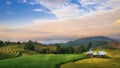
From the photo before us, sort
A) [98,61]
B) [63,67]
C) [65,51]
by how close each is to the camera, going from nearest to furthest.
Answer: [63,67] < [98,61] < [65,51]

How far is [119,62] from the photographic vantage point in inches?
3939

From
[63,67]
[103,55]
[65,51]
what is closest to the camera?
[63,67]

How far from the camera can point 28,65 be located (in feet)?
307

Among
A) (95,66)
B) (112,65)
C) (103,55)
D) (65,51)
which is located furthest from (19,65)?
(65,51)

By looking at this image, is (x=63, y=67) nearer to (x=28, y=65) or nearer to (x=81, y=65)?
(x=81, y=65)

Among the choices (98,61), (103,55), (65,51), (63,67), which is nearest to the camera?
(63,67)

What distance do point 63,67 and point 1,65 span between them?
24.4 m

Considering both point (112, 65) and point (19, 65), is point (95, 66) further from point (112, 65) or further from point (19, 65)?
point (19, 65)

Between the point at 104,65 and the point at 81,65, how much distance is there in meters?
8.60

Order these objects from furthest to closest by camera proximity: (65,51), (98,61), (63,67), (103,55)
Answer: (65,51), (103,55), (98,61), (63,67)

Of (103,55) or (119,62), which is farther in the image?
(103,55)

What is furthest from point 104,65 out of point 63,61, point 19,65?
point 19,65

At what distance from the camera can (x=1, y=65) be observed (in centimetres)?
9419

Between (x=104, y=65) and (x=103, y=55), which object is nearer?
(x=104, y=65)
